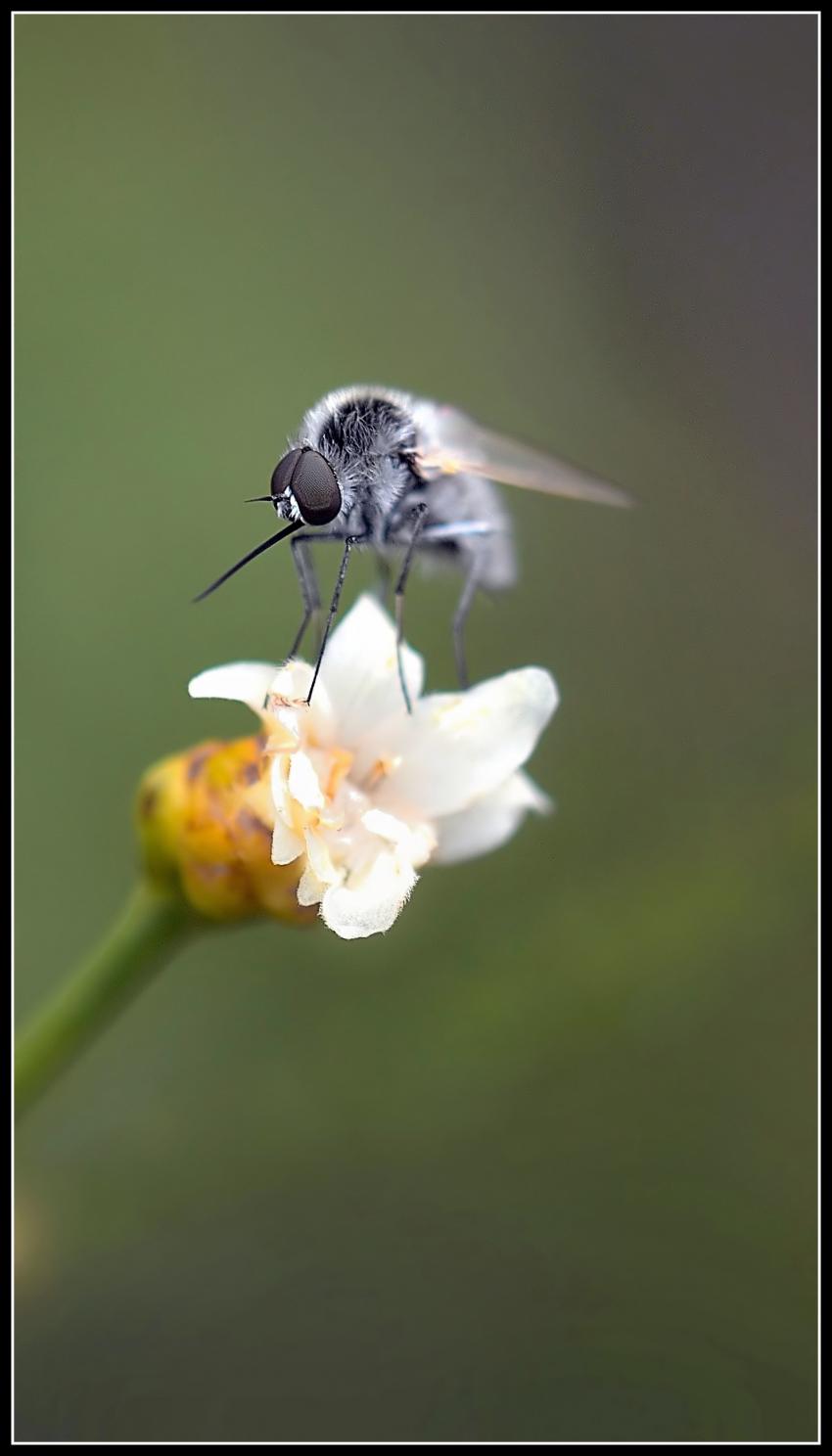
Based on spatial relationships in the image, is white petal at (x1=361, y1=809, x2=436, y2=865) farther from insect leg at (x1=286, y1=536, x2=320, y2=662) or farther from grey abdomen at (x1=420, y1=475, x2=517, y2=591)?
grey abdomen at (x1=420, y1=475, x2=517, y2=591)

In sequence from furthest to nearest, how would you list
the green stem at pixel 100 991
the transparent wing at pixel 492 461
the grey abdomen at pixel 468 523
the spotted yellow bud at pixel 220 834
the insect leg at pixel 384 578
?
the insect leg at pixel 384 578
the grey abdomen at pixel 468 523
the transparent wing at pixel 492 461
the green stem at pixel 100 991
the spotted yellow bud at pixel 220 834

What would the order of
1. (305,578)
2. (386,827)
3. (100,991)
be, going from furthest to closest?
(305,578)
(100,991)
(386,827)

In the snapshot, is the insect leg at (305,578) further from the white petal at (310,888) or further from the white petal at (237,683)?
the white petal at (310,888)

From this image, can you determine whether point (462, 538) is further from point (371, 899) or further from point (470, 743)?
point (371, 899)

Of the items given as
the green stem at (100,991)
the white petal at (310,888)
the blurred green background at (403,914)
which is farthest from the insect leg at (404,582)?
the blurred green background at (403,914)

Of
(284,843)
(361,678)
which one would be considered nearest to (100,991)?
(284,843)

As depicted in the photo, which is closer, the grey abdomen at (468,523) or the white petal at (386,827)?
the white petal at (386,827)
